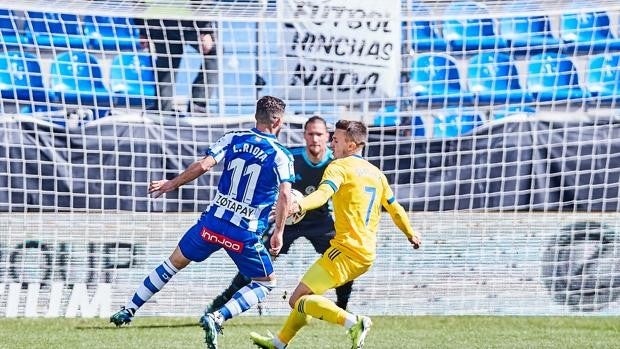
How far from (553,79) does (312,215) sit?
14.4 ft

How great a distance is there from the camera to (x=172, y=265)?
8.62m

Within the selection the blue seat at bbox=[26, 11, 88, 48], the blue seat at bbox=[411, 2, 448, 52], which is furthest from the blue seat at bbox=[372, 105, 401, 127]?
the blue seat at bbox=[26, 11, 88, 48]

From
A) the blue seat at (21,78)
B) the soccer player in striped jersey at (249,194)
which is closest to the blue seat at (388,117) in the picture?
the blue seat at (21,78)

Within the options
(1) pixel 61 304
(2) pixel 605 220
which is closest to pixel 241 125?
(1) pixel 61 304

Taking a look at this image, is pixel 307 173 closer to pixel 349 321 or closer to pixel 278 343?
pixel 278 343

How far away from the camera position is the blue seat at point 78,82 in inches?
484

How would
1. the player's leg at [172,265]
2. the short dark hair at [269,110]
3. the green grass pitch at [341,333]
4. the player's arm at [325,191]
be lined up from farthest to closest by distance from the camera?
the green grass pitch at [341,333]
the player's leg at [172,265]
the short dark hair at [269,110]
the player's arm at [325,191]

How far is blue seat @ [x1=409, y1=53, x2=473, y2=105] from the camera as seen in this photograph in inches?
506

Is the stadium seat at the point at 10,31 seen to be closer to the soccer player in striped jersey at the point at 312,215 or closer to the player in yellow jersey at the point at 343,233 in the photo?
the soccer player in striped jersey at the point at 312,215

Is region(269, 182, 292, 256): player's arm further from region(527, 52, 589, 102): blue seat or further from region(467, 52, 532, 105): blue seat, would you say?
region(527, 52, 589, 102): blue seat

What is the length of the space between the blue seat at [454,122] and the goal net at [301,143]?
34 millimetres

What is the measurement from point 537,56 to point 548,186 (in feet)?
7.04

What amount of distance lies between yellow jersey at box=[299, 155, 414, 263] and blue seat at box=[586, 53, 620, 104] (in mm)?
4979

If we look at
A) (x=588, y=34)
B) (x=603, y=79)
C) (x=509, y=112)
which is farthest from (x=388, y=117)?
(x=588, y=34)
